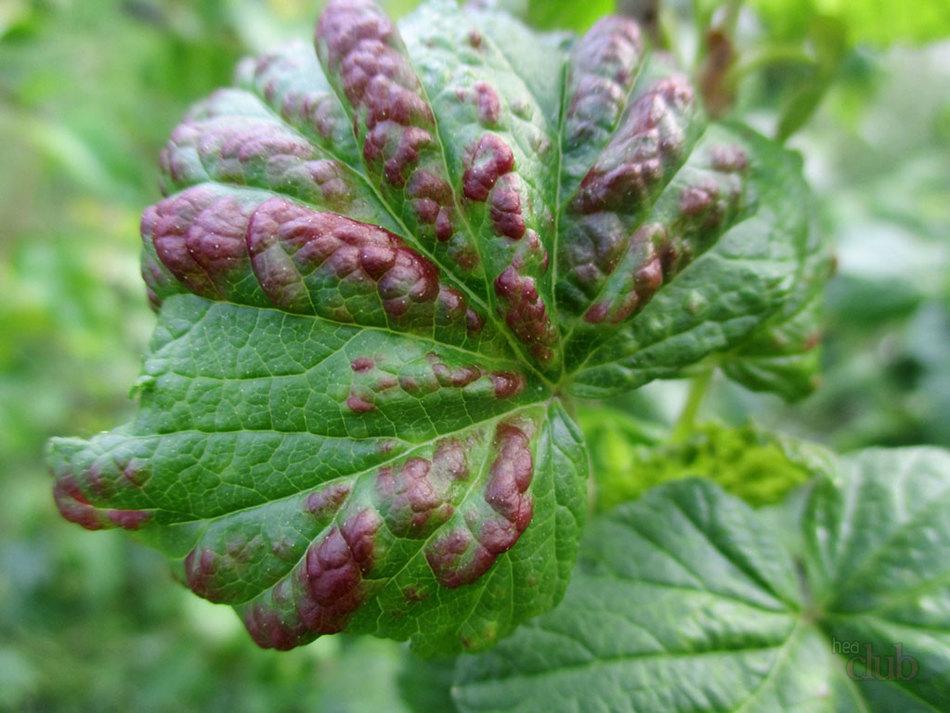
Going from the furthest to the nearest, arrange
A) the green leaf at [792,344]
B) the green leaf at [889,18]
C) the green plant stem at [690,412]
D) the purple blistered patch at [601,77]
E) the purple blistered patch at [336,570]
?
1. the green leaf at [889,18]
2. the green plant stem at [690,412]
3. the green leaf at [792,344]
4. the purple blistered patch at [601,77]
5. the purple blistered patch at [336,570]

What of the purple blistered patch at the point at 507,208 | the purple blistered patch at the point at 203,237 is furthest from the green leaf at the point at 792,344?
the purple blistered patch at the point at 203,237

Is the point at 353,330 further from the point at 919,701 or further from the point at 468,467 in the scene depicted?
the point at 919,701

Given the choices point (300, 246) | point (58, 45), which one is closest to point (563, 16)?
point (300, 246)

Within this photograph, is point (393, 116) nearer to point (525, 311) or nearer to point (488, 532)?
point (525, 311)

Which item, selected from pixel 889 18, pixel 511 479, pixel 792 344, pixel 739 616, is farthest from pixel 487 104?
pixel 889 18

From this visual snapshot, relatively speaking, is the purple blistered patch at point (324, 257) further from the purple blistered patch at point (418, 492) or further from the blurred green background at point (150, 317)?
the blurred green background at point (150, 317)
